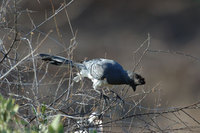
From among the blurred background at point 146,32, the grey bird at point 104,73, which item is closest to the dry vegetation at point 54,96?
the grey bird at point 104,73

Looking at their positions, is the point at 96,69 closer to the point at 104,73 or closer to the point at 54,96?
the point at 104,73

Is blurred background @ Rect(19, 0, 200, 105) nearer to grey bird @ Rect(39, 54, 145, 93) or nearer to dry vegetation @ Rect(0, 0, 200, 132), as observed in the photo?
grey bird @ Rect(39, 54, 145, 93)

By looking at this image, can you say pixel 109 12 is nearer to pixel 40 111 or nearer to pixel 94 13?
pixel 94 13

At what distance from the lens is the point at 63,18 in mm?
12172

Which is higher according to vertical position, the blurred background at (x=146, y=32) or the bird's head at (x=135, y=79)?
the blurred background at (x=146, y=32)

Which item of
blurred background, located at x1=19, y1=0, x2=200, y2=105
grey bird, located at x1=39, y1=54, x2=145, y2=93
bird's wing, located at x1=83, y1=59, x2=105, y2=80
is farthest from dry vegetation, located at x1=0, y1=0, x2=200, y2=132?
blurred background, located at x1=19, y1=0, x2=200, y2=105

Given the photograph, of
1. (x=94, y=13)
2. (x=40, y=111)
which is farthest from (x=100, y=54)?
(x=40, y=111)

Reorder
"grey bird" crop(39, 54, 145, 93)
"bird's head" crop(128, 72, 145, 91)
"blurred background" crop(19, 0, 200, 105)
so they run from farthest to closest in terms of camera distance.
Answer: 1. "blurred background" crop(19, 0, 200, 105)
2. "grey bird" crop(39, 54, 145, 93)
3. "bird's head" crop(128, 72, 145, 91)

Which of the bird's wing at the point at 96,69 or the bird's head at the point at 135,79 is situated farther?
the bird's wing at the point at 96,69

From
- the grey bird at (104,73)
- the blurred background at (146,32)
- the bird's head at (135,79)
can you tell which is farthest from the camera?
the blurred background at (146,32)

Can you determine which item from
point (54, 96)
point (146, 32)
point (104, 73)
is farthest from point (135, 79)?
point (146, 32)

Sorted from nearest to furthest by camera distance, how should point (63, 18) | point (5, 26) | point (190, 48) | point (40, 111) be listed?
point (40, 111) → point (5, 26) → point (63, 18) → point (190, 48)

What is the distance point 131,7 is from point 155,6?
2.63 feet

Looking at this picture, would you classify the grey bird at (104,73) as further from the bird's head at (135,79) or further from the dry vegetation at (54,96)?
the dry vegetation at (54,96)
